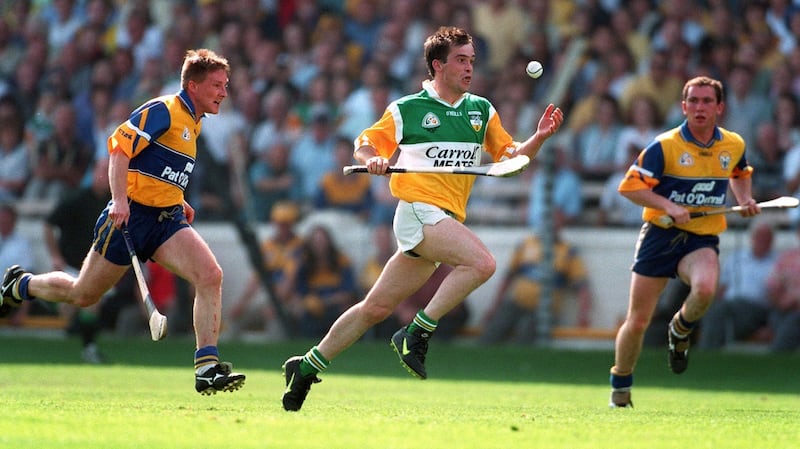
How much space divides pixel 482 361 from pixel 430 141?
6371 mm

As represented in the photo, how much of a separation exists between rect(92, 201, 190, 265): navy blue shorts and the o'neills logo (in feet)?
5.78

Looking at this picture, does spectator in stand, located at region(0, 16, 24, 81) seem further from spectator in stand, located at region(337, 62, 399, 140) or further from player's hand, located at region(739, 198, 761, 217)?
player's hand, located at region(739, 198, 761, 217)

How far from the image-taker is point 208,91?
936 cm

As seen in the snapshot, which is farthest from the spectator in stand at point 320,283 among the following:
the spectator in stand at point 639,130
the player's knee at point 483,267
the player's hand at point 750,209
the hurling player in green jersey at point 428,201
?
the player's knee at point 483,267

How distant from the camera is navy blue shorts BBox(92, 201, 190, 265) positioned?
931 centimetres

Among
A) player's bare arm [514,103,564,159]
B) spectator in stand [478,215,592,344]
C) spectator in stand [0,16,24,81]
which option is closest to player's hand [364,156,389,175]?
player's bare arm [514,103,564,159]

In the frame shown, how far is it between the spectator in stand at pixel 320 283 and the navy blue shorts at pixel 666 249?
7473 mm


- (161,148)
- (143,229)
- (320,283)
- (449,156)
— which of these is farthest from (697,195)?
(320,283)

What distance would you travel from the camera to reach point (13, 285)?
1038 centimetres

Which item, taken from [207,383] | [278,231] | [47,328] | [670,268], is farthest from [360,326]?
[47,328]

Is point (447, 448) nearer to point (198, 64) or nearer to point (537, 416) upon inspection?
point (537, 416)

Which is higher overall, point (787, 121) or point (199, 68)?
point (199, 68)

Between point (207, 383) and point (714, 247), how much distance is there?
12.8ft

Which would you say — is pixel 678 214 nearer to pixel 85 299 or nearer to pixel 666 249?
pixel 666 249
